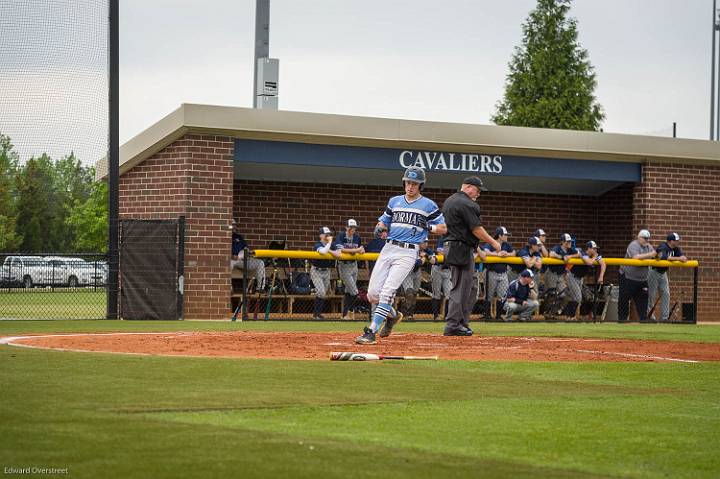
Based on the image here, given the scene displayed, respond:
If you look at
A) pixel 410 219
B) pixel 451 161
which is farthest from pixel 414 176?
pixel 451 161

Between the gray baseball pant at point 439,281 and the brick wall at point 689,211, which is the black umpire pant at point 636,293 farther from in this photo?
the gray baseball pant at point 439,281

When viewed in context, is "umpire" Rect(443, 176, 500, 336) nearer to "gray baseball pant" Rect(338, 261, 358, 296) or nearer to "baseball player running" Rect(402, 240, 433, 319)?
"baseball player running" Rect(402, 240, 433, 319)

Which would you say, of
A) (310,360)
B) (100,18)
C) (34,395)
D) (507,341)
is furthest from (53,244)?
(34,395)

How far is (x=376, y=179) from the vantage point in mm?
26938

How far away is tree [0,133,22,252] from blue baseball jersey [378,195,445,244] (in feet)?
28.1

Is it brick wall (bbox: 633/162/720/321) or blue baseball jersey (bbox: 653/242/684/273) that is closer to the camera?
blue baseball jersey (bbox: 653/242/684/273)

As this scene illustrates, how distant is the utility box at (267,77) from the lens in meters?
24.1

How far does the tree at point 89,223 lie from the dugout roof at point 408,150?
68cm

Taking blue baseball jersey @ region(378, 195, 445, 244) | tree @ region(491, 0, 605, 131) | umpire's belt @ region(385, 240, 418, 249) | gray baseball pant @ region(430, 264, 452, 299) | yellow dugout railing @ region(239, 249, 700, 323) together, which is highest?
tree @ region(491, 0, 605, 131)

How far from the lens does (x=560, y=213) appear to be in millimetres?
29281

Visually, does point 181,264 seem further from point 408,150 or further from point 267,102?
point 408,150

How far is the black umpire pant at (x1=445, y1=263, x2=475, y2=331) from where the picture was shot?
14898 mm

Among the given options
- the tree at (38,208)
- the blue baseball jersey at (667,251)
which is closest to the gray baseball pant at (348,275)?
the tree at (38,208)

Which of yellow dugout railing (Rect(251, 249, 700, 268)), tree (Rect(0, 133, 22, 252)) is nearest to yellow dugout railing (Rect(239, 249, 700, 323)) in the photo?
yellow dugout railing (Rect(251, 249, 700, 268))
